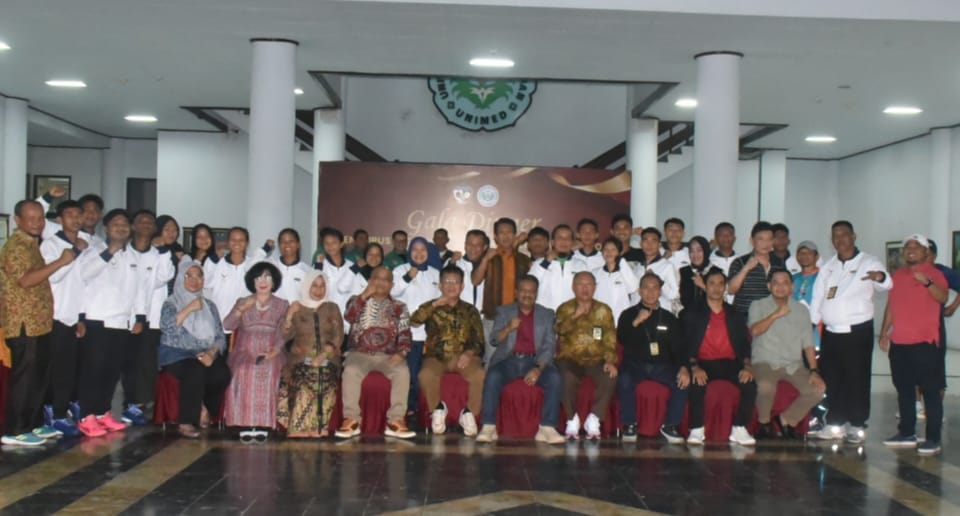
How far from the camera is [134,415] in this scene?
26.1 ft

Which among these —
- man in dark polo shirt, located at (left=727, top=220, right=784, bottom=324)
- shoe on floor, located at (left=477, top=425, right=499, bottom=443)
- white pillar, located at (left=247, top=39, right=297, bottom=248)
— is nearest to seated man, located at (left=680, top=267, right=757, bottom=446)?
man in dark polo shirt, located at (left=727, top=220, right=784, bottom=324)

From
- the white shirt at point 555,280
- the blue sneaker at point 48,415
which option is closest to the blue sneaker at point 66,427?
the blue sneaker at point 48,415

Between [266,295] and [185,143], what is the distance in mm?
10597

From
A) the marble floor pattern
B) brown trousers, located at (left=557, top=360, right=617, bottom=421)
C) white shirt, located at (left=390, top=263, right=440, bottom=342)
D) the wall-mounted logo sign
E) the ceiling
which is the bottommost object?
the marble floor pattern

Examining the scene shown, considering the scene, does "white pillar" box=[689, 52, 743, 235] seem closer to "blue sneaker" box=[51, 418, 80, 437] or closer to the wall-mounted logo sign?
"blue sneaker" box=[51, 418, 80, 437]

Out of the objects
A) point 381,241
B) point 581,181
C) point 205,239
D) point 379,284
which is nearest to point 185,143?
point 381,241

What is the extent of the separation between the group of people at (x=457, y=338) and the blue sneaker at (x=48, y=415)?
0.01m

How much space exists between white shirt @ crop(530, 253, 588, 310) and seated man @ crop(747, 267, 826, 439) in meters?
1.45

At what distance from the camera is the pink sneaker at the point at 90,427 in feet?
23.6

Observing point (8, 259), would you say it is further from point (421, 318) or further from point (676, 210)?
point (676, 210)

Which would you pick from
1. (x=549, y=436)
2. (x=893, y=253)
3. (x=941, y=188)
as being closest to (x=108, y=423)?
(x=549, y=436)

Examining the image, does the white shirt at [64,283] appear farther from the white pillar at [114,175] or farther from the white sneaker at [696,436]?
the white pillar at [114,175]

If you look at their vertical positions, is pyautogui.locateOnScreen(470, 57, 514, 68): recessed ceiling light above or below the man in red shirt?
above

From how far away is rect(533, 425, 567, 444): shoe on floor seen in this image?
7324 millimetres
